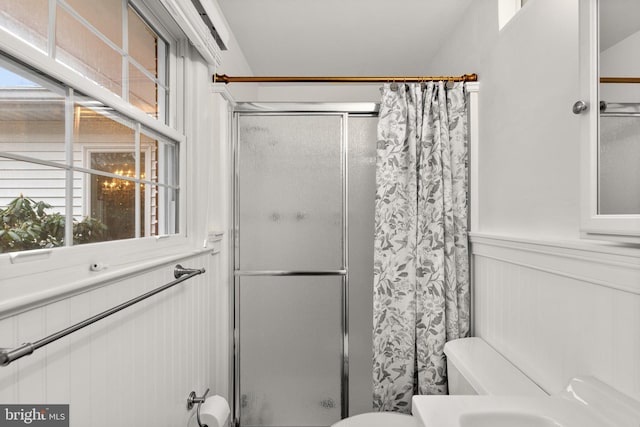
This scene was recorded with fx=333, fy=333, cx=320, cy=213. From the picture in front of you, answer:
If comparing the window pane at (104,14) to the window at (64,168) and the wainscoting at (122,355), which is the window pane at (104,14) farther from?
the wainscoting at (122,355)

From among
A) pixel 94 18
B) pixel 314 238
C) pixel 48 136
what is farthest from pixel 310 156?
pixel 48 136

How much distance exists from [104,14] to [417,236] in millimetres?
1557

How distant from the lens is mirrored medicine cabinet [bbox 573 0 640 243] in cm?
74

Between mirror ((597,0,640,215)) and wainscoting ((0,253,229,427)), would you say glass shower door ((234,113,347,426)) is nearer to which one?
wainscoting ((0,253,229,427))

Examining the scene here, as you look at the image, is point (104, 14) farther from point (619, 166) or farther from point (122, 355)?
point (619, 166)

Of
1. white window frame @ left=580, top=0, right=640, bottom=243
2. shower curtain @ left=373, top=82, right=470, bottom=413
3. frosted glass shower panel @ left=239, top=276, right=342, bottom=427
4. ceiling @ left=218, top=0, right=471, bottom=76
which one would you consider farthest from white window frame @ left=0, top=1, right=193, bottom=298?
white window frame @ left=580, top=0, right=640, bottom=243

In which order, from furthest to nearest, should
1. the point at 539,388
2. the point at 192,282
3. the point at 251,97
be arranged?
the point at 251,97, the point at 192,282, the point at 539,388

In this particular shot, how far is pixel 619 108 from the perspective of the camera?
775mm

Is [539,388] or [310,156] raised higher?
[310,156]

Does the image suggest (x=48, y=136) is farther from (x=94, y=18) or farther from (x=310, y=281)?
(x=310, y=281)

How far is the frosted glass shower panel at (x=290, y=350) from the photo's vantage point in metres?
1.95

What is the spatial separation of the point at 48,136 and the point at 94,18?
1.37ft

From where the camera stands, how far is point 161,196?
132cm

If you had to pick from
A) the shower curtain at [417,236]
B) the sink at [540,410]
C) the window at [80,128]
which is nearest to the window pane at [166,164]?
the window at [80,128]
